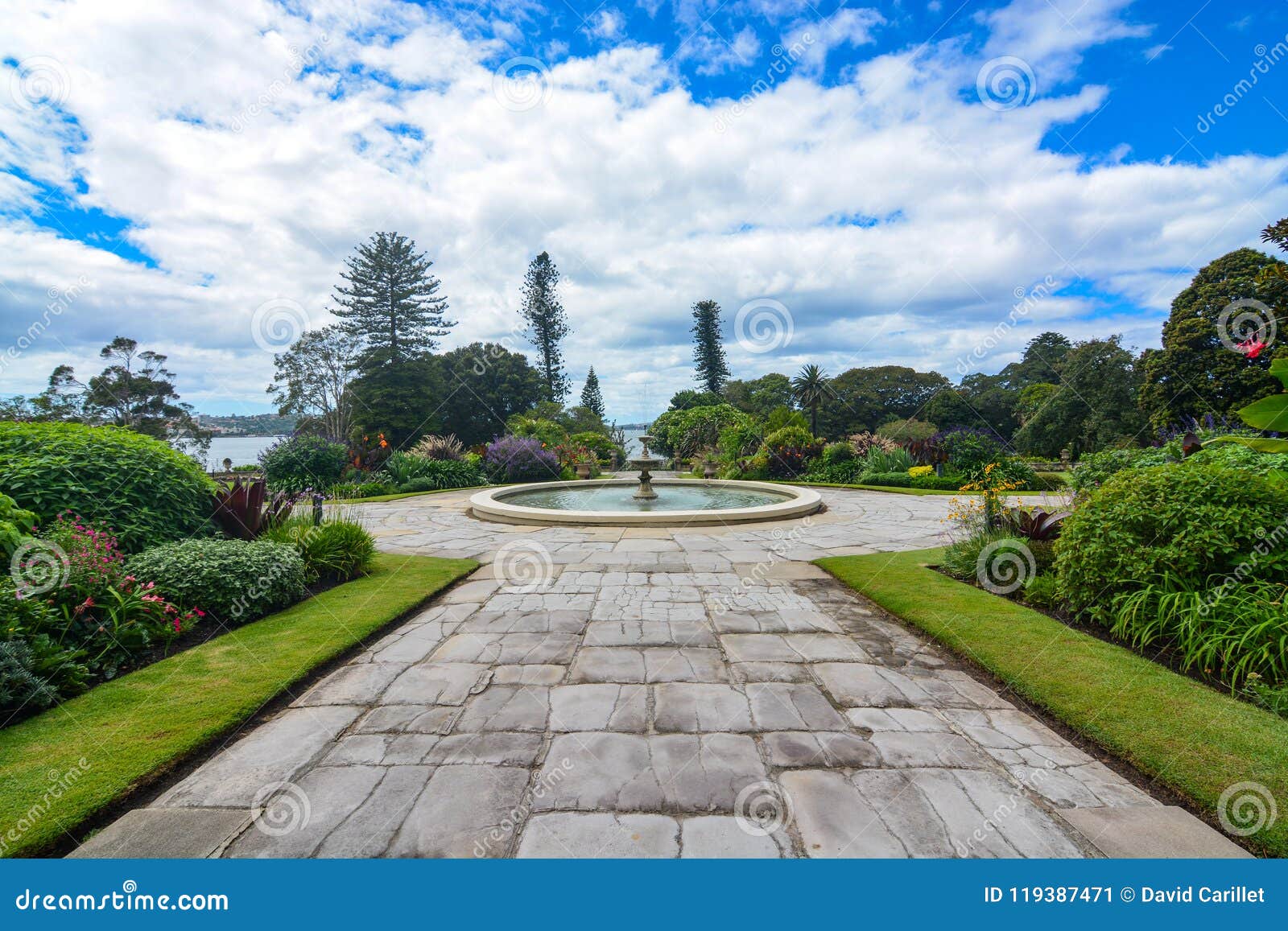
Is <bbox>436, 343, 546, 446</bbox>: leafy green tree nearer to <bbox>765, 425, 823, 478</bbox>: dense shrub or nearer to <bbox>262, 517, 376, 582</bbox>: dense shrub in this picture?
<bbox>765, 425, 823, 478</bbox>: dense shrub

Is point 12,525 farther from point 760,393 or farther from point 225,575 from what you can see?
point 760,393

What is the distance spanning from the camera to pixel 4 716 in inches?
101

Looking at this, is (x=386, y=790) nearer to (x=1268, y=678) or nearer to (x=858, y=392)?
(x=1268, y=678)

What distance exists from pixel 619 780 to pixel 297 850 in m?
1.13

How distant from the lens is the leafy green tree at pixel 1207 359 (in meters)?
15.0

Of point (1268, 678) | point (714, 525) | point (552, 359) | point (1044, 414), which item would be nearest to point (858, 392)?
point (1044, 414)

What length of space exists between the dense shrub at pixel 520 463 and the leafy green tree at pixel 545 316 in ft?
54.7

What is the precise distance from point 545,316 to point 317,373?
12739 millimetres

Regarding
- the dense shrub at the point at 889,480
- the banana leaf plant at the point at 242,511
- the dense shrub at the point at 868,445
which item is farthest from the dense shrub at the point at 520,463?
the banana leaf plant at the point at 242,511

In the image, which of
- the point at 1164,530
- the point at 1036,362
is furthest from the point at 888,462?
the point at 1036,362

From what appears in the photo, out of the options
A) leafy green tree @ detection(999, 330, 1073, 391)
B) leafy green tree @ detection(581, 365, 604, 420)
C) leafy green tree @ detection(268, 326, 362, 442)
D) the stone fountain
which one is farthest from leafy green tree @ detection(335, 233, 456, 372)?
leafy green tree @ detection(999, 330, 1073, 391)

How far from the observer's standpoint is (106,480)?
4.28 meters

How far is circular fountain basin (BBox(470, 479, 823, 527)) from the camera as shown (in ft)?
27.0

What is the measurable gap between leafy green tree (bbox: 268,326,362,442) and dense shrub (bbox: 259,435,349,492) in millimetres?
18526
